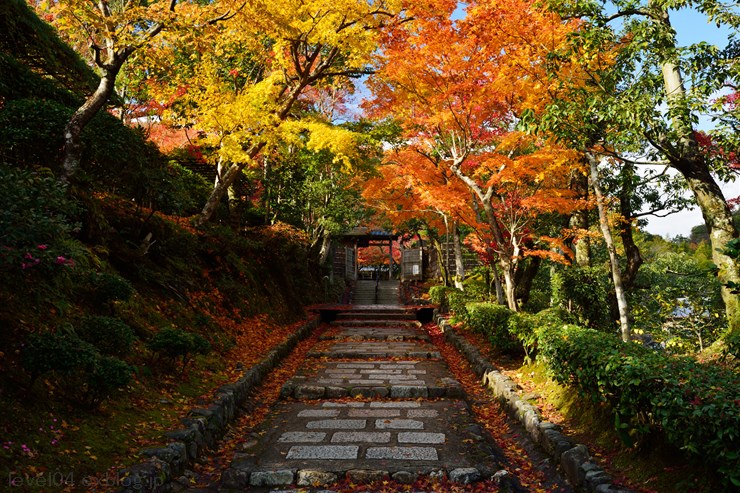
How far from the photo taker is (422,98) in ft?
39.2

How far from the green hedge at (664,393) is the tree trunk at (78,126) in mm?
7276

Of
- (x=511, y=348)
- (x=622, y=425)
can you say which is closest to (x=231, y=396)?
(x=622, y=425)

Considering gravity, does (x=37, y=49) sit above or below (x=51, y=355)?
above

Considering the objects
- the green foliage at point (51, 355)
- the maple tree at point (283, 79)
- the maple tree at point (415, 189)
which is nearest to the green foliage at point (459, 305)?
the maple tree at point (415, 189)

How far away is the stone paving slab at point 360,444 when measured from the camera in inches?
172

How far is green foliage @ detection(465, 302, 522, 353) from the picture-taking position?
339 inches

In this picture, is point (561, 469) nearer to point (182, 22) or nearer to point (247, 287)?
point (182, 22)

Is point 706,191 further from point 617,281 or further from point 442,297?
point 442,297

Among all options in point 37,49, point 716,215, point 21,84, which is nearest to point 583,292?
point 716,215

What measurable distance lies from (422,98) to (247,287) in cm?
685

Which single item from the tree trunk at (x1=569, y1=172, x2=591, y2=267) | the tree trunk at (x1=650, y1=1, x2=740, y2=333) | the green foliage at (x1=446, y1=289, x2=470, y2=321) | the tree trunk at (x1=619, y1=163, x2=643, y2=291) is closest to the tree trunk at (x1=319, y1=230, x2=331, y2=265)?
the green foliage at (x1=446, y1=289, x2=470, y2=321)

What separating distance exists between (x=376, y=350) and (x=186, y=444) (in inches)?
255

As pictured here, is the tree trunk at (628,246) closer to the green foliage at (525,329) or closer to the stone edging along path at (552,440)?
the green foliage at (525,329)

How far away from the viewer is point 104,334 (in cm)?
495
